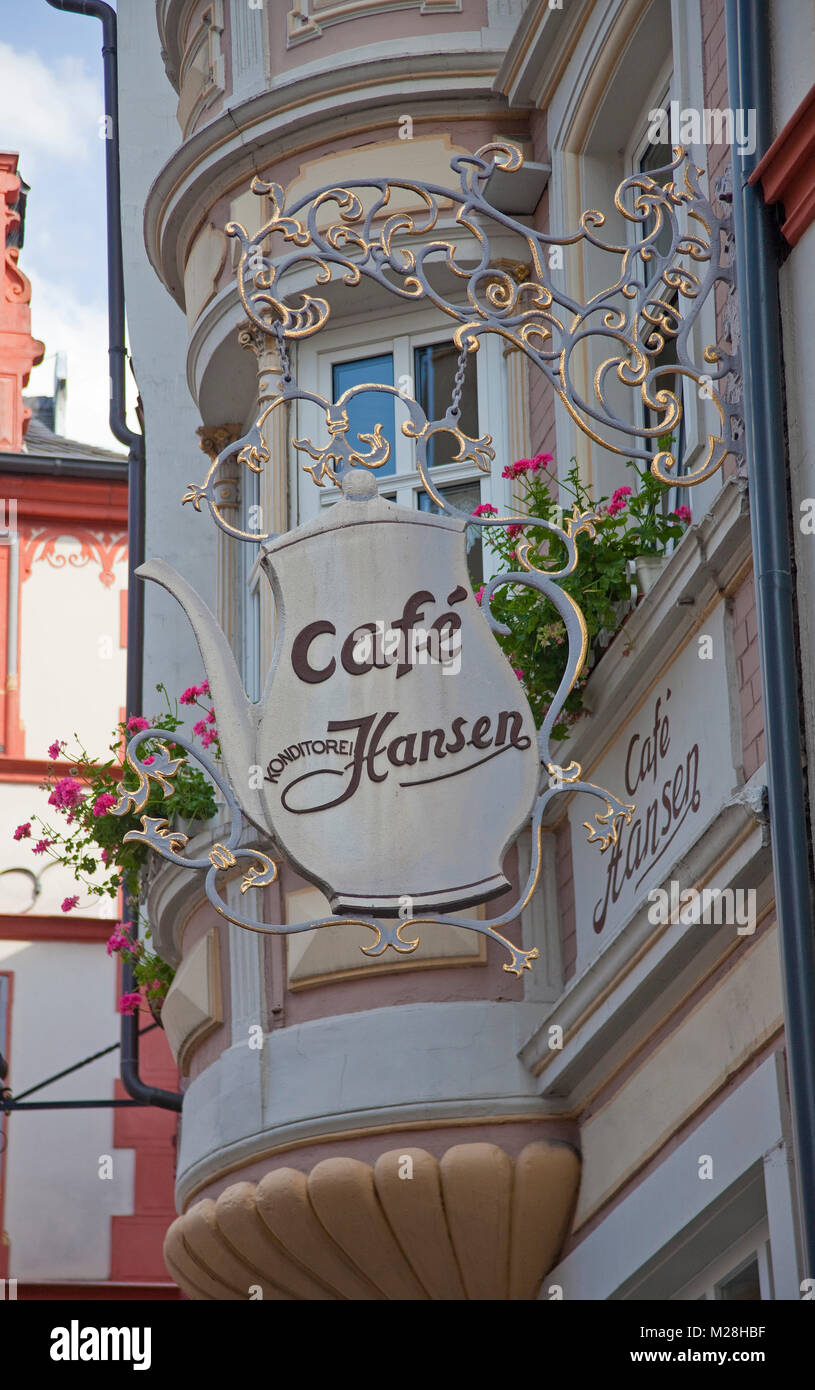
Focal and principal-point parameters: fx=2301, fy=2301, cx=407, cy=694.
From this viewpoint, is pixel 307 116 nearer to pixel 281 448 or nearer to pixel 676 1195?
pixel 281 448

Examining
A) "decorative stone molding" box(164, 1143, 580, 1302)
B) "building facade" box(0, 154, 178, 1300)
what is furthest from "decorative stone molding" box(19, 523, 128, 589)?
"decorative stone molding" box(164, 1143, 580, 1302)

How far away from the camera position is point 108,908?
17156 millimetres

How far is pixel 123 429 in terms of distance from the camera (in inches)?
543

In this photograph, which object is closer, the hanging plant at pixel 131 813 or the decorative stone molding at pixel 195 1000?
the decorative stone molding at pixel 195 1000

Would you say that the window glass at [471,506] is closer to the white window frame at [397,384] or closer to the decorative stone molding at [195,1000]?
the white window frame at [397,384]

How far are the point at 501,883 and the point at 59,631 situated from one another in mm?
12264

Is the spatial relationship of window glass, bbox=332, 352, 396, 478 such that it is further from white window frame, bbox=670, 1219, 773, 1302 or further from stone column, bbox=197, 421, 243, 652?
white window frame, bbox=670, 1219, 773, 1302

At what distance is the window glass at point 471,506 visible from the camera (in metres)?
9.80

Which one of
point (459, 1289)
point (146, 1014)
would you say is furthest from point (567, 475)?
point (146, 1014)

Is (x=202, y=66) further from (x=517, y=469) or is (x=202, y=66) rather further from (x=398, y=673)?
(x=398, y=673)

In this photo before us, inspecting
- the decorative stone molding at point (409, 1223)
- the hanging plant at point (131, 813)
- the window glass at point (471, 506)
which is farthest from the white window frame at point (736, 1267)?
the window glass at point (471, 506)

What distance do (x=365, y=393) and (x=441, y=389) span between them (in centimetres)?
38

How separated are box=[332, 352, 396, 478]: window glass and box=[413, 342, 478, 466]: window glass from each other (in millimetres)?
148

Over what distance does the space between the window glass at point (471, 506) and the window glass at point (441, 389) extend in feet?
0.54
